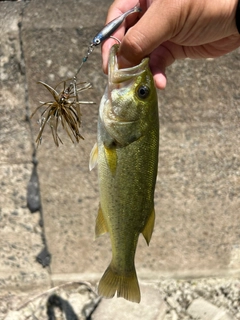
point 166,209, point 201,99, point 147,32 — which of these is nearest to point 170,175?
point 166,209

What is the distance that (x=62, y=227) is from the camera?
9.80ft

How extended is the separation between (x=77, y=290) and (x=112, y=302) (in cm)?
27

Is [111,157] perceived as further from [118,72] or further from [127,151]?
[118,72]

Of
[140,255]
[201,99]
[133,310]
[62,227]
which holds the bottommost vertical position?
[133,310]

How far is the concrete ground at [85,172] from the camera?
262cm

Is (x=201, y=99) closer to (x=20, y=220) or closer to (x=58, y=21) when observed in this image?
(x=58, y=21)

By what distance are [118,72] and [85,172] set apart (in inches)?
45.7

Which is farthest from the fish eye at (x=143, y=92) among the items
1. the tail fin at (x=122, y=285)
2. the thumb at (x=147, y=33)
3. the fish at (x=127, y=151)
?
the tail fin at (x=122, y=285)

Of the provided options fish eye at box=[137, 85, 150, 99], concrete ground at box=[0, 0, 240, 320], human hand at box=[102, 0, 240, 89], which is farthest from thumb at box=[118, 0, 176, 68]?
concrete ground at box=[0, 0, 240, 320]

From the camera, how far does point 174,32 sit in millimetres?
1958

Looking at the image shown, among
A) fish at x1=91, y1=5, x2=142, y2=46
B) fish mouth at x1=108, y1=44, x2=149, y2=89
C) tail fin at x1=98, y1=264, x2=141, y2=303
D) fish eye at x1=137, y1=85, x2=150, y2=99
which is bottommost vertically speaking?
tail fin at x1=98, y1=264, x2=141, y2=303

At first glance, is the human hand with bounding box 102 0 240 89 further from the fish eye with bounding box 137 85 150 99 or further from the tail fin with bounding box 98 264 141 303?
the tail fin with bounding box 98 264 141 303

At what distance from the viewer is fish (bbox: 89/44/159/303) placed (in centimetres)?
181

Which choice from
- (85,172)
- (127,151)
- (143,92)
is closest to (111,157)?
(127,151)
